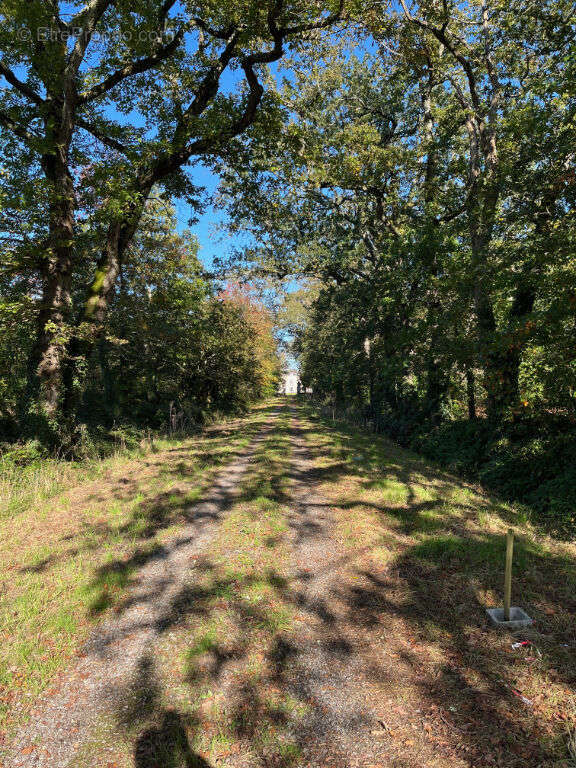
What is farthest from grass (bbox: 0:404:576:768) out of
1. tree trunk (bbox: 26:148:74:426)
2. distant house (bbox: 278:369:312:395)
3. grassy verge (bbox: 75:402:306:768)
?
distant house (bbox: 278:369:312:395)

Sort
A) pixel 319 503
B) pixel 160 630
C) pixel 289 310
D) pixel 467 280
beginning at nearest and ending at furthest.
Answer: pixel 160 630, pixel 319 503, pixel 467 280, pixel 289 310

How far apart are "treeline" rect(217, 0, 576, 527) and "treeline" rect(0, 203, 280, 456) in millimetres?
3855

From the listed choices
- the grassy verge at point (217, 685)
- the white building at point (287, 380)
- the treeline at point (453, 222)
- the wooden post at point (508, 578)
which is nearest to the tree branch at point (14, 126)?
the treeline at point (453, 222)

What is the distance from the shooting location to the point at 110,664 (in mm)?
3268

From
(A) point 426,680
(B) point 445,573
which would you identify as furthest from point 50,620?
(B) point 445,573

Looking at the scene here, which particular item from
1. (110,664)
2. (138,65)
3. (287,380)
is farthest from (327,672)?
(287,380)

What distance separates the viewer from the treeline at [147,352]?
1103cm

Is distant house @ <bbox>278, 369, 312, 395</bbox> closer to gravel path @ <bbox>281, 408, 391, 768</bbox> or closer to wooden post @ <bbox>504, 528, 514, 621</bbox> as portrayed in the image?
gravel path @ <bbox>281, 408, 391, 768</bbox>

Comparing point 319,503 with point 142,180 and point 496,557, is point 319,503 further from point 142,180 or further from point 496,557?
point 142,180

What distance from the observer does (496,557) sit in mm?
5074

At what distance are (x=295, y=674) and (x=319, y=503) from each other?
4005 millimetres

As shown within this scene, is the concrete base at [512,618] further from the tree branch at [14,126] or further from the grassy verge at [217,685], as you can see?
the tree branch at [14,126]

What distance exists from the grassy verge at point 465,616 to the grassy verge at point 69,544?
112 inches

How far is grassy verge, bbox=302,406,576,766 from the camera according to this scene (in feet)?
9.07
